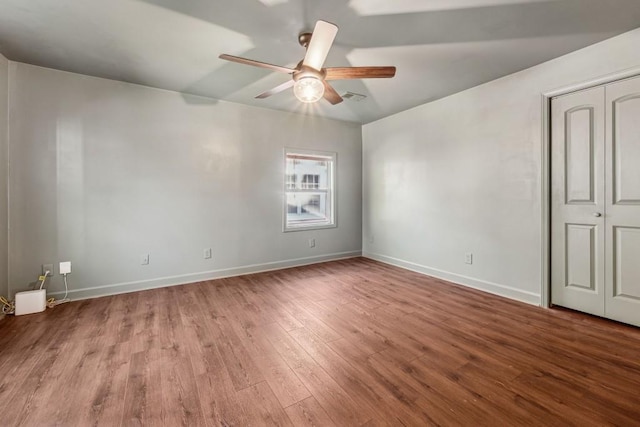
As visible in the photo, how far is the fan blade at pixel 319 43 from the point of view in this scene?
68.9 inches

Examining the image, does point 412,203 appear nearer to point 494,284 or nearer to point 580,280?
point 494,284

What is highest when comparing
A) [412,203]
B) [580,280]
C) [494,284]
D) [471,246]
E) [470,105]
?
[470,105]

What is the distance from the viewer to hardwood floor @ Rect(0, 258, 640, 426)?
1.45 meters

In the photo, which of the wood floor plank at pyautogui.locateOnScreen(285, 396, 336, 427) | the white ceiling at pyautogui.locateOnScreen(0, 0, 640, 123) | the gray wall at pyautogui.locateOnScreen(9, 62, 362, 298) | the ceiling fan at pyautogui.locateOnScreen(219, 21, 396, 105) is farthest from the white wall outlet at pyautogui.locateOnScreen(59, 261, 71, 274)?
the wood floor plank at pyautogui.locateOnScreen(285, 396, 336, 427)

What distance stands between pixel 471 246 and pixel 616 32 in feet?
7.76

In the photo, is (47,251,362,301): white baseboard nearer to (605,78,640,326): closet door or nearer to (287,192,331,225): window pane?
(287,192,331,225): window pane

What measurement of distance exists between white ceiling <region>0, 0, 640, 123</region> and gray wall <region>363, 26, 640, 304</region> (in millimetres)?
247

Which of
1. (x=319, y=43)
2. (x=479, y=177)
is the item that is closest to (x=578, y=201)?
(x=479, y=177)

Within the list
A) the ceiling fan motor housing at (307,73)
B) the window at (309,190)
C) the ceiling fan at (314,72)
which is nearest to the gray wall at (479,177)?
the window at (309,190)

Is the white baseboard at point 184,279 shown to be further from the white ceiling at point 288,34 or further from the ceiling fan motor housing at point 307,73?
the ceiling fan motor housing at point 307,73

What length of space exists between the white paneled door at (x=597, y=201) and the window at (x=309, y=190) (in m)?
3.12

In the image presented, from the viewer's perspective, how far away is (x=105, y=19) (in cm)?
209

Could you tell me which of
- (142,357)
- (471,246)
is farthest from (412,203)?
(142,357)

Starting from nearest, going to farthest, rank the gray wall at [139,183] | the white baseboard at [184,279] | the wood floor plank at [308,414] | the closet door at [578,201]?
the wood floor plank at [308,414]
the closet door at [578,201]
the gray wall at [139,183]
the white baseboard at [184,279]
